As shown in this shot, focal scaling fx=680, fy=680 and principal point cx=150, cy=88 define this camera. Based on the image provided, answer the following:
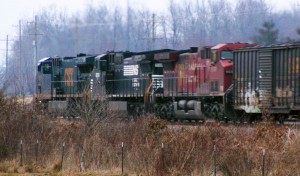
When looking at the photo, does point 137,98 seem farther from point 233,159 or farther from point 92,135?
point 233,159

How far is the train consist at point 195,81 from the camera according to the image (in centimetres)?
→ 2367

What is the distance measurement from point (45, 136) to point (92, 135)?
1.36 metres

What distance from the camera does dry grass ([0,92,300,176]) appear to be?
46.5 ft

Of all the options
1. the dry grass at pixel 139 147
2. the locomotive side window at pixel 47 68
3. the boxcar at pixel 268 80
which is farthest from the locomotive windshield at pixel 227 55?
the locomotive side window at pixel 47 68

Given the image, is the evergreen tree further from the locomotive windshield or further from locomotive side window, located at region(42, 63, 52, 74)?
the locomotive windshield

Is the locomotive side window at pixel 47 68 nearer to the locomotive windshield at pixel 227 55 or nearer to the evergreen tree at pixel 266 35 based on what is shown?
the locomotive windshield at pixel 227 55

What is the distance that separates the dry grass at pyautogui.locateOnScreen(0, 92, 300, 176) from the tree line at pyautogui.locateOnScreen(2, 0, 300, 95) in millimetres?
57726

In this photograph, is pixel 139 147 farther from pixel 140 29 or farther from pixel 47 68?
pixel 140 29

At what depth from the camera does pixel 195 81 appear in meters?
27.5

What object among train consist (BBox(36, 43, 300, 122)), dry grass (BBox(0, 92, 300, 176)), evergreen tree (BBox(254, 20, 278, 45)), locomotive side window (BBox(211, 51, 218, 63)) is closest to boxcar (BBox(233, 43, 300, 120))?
train consist (BBox(36, 43, 300, 122))

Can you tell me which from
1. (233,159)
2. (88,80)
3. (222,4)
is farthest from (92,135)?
(222,4)

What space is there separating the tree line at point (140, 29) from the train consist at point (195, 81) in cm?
4536

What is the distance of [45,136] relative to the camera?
1962 cm

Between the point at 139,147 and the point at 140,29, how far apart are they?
8489cm
